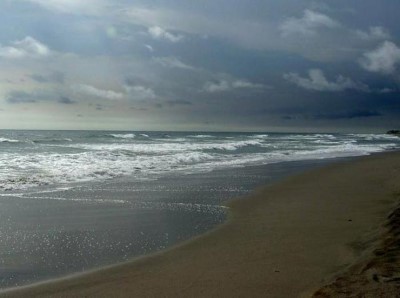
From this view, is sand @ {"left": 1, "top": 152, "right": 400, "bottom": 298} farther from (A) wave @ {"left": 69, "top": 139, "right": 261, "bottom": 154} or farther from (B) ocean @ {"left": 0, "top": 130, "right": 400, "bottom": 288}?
(A) wave @ {"left": 69, "top": 139, "right": 261, "bottom": 154}

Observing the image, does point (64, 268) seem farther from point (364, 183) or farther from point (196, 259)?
point (364, 183)

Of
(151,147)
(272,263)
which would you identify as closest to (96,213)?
(272,263)

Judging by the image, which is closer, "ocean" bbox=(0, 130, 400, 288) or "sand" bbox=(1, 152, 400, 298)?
"sand" bbox=(1, 152, 400, 298)

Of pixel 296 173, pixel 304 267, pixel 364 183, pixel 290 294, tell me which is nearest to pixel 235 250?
pixel 304 267

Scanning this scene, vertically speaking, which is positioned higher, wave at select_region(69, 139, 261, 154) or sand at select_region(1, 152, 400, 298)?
wave at select_region(69, 139, 261, 154)

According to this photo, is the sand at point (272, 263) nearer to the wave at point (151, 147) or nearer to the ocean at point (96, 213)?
the ocean at point (96, 213)

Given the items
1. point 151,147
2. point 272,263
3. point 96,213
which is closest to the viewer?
point 272,263

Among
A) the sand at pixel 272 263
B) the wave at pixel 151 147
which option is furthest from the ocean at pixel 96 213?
the wave at pixel 151 147

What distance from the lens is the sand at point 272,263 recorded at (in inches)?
180

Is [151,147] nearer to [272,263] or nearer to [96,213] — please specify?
[96,213]

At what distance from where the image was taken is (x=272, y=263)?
5.46 metres

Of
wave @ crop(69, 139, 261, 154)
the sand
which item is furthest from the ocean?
wave @ crop(69, 139, 261, 154)

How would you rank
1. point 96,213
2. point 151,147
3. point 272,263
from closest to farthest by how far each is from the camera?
point 272,263 → point 96,213 → point 151,147

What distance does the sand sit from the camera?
4570 millimetres
